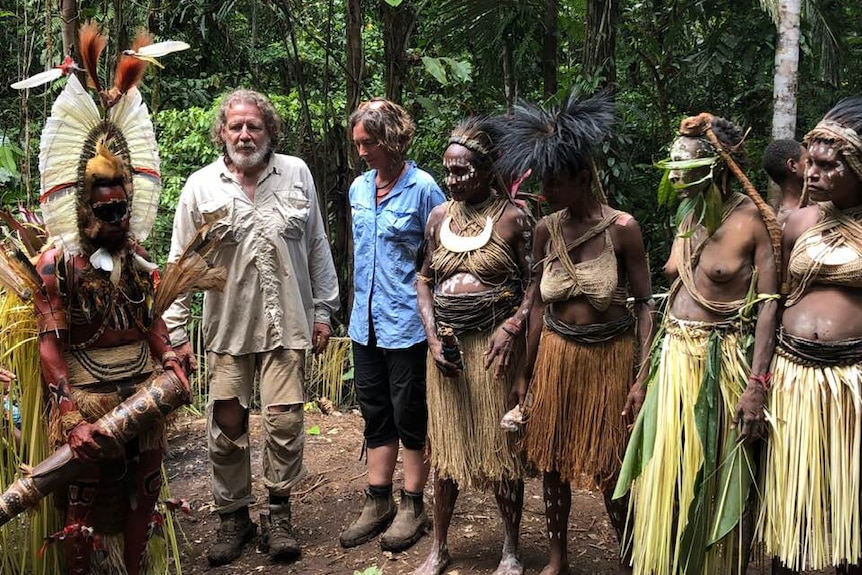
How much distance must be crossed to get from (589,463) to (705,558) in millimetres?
Result: 497

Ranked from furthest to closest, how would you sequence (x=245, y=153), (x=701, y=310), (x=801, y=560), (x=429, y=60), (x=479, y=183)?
(x=429, y=60), (x=245, y=153), (x=479, y=183), (x=701, y=310), (x=801, y=560)

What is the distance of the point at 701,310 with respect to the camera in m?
2.50

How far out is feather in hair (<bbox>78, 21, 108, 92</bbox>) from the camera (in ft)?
8.24

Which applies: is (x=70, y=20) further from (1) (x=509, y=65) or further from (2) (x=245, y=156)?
(1) (x=509, y=65)

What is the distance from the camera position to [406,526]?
136 inches

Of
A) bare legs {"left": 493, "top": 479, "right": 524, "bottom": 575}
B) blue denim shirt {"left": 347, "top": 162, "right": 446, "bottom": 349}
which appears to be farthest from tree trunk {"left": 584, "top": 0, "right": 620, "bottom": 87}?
bare legs {"left": 493, "top": 479, "right": 524, "bottom": 575}

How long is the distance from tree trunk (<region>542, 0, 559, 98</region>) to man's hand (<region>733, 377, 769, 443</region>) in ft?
13.3

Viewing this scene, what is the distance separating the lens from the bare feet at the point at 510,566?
308cm

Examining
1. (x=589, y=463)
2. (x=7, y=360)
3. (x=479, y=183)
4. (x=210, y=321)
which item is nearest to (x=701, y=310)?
(x=589, y=463)

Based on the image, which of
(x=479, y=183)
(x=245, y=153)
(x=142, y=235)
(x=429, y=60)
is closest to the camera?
(x=142, y=235)

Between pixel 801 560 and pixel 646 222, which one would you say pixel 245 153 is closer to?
pixel 801 560

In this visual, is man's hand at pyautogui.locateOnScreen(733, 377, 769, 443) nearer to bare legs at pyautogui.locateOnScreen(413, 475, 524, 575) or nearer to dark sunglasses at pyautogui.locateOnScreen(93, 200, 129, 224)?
bare legs at pyautogui.locateOnScreen(413, 475, 524, 575)

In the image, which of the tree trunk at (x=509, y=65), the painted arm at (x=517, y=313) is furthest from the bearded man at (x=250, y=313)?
the tree trunk at (x=509, y=65)

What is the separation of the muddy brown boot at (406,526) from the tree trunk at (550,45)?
11.9ft
